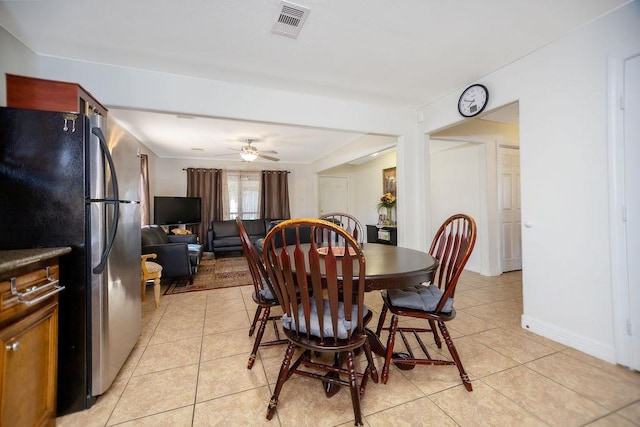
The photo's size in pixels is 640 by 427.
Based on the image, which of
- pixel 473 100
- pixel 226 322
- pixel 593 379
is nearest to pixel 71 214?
pixel 226 322

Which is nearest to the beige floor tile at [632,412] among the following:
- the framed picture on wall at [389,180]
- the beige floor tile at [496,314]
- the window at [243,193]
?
the beige floor tile at [496,314]

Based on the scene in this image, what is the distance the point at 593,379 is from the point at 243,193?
22.2ft

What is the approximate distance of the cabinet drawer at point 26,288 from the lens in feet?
3.16

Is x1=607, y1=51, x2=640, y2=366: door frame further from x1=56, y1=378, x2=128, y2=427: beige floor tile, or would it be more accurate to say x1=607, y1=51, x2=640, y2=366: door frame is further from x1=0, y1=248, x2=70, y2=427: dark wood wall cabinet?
x1=0, y1=248, x2=70, y2=427: dark wood wall cabinet

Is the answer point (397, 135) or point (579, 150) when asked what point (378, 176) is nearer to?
point (397, 135)

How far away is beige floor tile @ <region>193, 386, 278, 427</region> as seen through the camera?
4.28 feet

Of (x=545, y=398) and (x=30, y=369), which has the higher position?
(x=30, y=369)

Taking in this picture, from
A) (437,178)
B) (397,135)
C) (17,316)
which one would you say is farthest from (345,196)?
(17,316)

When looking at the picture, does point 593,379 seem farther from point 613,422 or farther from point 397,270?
point 397,270

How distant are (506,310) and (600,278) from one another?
3.15 feet

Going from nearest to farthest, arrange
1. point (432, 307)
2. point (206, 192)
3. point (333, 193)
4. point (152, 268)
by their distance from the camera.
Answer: point (432, 307) → point (152, 268) → point (206, 192) → point (333, 193)

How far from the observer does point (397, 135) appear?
3.54m

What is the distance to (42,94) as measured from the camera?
5.29 ft

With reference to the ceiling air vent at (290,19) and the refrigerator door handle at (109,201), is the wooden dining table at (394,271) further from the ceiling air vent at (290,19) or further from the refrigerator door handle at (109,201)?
the ceiling air vent at (290,19)
